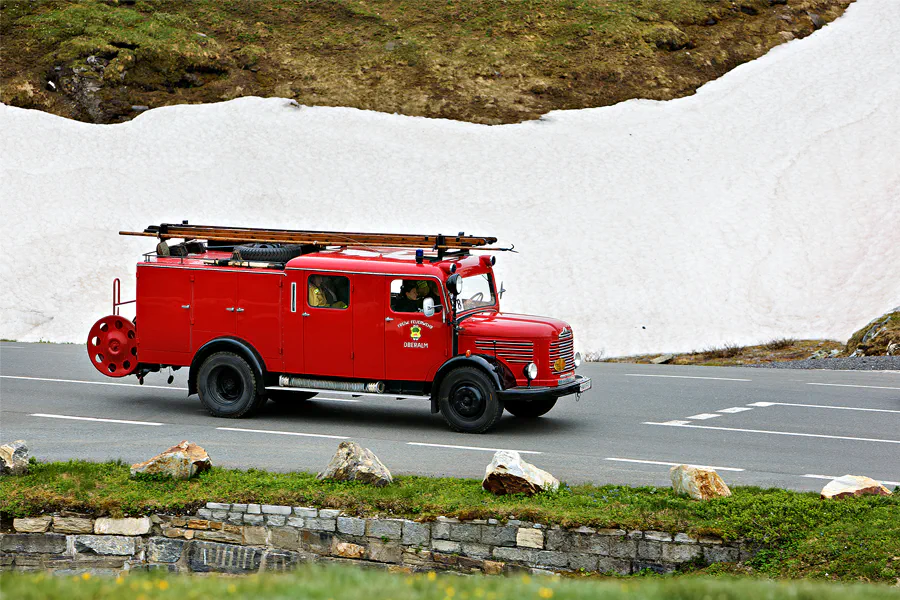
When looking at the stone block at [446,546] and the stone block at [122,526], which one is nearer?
the stone block at [446,546]

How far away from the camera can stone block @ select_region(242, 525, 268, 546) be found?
10539mm

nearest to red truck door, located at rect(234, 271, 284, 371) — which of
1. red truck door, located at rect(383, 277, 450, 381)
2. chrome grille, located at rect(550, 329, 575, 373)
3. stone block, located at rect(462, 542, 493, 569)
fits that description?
red truck door, located at rect(383, 277, 450, 381)

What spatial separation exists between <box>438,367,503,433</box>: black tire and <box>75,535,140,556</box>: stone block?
5511 millimetres

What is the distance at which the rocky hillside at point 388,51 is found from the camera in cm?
4331

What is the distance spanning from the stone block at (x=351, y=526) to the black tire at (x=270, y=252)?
646 cm

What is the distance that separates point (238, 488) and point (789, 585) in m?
6.34

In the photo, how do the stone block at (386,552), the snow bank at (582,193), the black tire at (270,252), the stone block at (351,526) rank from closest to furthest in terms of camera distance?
the stone block at (386,552), the stone block at (351,526), the black tire at (270,252), the snow bank at (582,193)

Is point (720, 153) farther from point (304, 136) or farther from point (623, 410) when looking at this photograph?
point (623, 410)

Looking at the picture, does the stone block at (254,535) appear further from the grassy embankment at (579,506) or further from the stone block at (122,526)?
the stone block at (122,526)

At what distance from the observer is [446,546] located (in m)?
10.1

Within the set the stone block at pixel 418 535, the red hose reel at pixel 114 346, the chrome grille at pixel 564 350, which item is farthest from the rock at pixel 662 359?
the stone block at pixel 418 535

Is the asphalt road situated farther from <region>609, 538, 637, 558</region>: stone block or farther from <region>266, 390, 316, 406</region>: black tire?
<region>609, 538, 637, 558</region>: stone block

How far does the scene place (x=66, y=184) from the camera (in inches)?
1465

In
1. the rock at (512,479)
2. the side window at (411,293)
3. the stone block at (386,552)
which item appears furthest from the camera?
the side window at (411,293)
